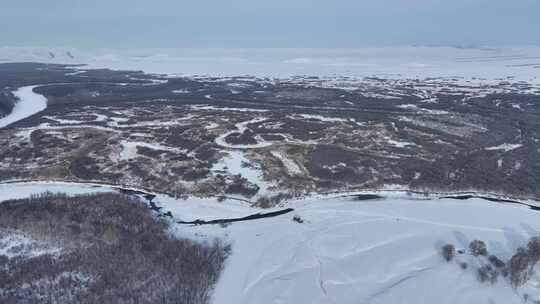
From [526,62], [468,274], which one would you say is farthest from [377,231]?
[526,62]

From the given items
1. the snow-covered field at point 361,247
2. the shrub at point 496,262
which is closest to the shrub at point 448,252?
the snow-covered field at point 361,247

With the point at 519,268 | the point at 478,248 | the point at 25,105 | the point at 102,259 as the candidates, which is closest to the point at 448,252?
the point at 478,248

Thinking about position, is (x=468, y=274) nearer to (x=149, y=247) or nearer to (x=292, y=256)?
(x=292, y=256)

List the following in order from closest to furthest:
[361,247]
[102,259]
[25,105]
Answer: [102,259] → [361,247] → [25,105]

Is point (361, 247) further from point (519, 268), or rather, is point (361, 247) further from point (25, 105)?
point (25, 105)

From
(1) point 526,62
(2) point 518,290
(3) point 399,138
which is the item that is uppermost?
(1) point 526,62

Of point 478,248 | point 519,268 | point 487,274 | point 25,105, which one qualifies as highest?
point 25,105
